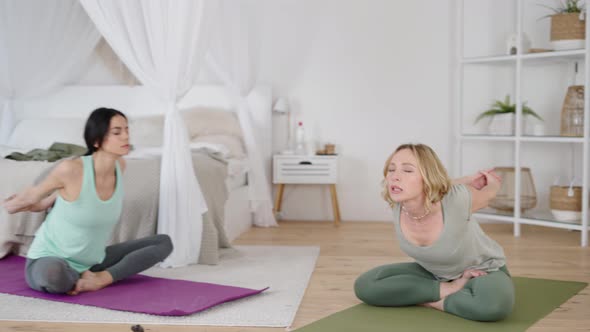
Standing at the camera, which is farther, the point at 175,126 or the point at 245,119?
the point at 245,119

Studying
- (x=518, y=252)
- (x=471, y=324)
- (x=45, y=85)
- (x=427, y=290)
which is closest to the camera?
(x=471, y=324)

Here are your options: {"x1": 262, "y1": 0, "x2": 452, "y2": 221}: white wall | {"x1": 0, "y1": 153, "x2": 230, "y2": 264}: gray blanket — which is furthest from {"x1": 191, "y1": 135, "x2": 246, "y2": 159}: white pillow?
{"x1": 0, "y1": 153, "x2": 230, "y2": 264}: gray blanket

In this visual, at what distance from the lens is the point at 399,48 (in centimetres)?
583

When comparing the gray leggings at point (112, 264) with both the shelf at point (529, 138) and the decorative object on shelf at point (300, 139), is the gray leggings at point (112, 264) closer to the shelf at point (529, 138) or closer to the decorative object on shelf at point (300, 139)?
the decorative object on shelf at point (300, 139)

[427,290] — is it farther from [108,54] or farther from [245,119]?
[108,54]

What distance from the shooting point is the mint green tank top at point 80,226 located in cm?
306

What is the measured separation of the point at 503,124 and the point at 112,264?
3.08 metres

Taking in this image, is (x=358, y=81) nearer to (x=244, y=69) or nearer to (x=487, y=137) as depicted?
(x=244, y=69)

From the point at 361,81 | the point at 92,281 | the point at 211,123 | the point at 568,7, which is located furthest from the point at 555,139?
the point at 92,281

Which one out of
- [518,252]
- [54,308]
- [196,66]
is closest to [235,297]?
[54,308]

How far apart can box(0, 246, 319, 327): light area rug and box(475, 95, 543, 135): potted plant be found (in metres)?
1.90

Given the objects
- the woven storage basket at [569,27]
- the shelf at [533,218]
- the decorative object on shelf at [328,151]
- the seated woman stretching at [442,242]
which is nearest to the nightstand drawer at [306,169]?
the decorative object on shelf at [328,151]

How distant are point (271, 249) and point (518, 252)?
1.46 meters

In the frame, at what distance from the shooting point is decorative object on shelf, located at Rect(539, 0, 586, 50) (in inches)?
193
